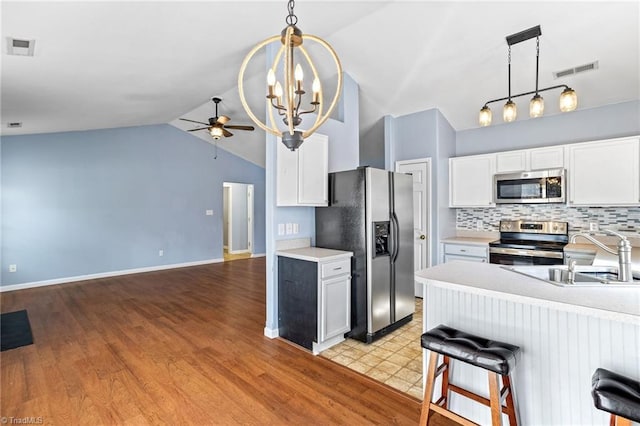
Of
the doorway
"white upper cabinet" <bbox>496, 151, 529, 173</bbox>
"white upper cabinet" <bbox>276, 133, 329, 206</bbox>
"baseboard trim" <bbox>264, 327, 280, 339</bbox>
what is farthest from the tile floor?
the doorway

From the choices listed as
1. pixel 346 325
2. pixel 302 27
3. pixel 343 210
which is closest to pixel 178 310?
pixel 346 325

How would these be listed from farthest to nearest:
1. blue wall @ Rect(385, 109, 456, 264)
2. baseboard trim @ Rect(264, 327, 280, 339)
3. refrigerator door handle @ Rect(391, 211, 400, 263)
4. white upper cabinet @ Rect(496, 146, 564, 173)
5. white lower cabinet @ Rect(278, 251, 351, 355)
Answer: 1. blue wall @ Rect(385, 109, 456, 264)
2. white upper cabinet @ Rect(496, 146, 564, 173)
3. refrigerator door handle @ Rect(391, 211, 400, 263)
4. baseboard trim @ Rect(264, 327, 280, 339)
5. white lower cabinet @ Rect(278, 251, 351, 355)

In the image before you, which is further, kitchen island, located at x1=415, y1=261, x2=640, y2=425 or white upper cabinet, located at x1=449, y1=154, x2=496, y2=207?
white upper cabinet, located at x1=449, y1=154, x2=496, y2=207

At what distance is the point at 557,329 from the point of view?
1.59m

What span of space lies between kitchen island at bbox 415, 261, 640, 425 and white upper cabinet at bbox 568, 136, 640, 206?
2441 millimetres

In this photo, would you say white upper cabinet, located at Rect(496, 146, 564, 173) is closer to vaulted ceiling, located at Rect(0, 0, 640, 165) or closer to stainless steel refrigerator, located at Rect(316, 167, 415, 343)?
vaulted ceiling, located at Rect(0, 0, 640, 165)

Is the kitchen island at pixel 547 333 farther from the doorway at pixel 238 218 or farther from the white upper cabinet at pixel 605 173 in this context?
the doorway at pixel 238 218

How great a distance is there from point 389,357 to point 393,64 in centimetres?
327

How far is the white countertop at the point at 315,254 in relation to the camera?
2863 millimetres

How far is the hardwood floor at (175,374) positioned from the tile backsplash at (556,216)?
10.7 ft

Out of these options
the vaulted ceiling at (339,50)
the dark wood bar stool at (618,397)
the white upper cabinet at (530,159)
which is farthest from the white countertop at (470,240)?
the dark wood bar stool at (618,397)

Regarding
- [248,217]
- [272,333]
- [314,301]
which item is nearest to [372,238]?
[314,301]

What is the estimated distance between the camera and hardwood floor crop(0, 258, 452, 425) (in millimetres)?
2025

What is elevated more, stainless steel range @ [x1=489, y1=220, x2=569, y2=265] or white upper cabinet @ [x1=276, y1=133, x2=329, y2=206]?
white upper cabinet @ [x1=276, y1=133, x2=329, y2=206]
